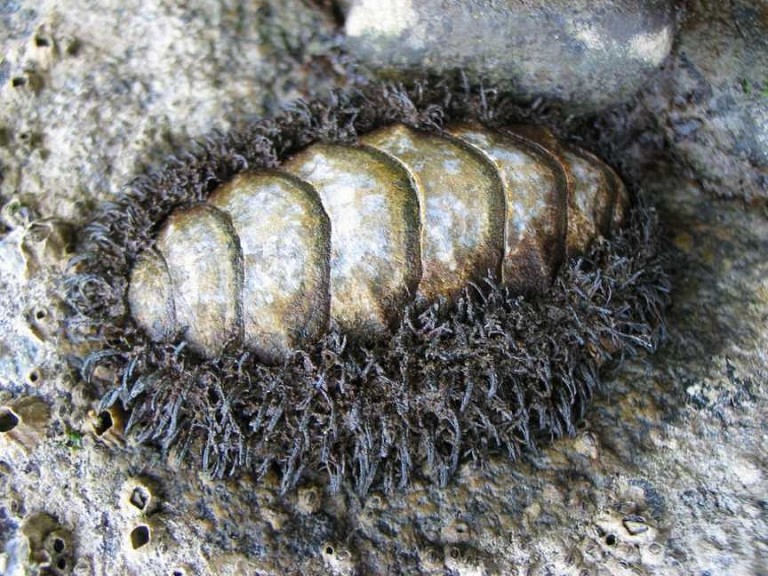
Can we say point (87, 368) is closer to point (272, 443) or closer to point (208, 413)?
point (208, 413)

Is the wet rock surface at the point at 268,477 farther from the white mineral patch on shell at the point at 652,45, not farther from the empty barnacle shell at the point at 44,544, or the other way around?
the white mineral patch on shell at the point at 652,45

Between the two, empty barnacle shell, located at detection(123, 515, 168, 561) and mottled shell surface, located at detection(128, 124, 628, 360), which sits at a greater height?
mottled shell surface, located at detection(128, 124, 628, 360)

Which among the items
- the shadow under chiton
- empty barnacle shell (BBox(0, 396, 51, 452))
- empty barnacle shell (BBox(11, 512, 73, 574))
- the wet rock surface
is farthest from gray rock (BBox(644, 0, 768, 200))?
empty barnacle shell (BBox(11, 512, 73, 574))

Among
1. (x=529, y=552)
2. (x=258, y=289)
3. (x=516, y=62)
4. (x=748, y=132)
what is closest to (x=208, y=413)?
(x=258, y=289)

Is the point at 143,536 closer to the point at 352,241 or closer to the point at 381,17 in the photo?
the point at 352,241

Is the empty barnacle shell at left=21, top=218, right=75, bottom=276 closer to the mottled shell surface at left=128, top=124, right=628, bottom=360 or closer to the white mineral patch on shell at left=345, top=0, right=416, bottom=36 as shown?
the mottled shell surface at left=128, top=124, right=628, bottom=360

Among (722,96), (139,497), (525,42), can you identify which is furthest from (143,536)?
(722,96)
